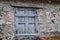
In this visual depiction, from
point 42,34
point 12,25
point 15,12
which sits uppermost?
point 15,12

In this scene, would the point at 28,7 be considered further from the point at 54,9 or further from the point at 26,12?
the point at 54,9

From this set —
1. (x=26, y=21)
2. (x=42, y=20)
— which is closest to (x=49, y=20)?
(x=42, y=20)

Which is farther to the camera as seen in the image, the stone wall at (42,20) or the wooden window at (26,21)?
the wooden window at (26,21)

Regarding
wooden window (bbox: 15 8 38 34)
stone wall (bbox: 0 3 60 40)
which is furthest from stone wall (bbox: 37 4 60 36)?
wooden window (bbox: 15 8 38 34)

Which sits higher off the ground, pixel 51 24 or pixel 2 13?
pixel 2 13

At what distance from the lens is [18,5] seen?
7.13 m

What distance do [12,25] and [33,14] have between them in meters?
1.06

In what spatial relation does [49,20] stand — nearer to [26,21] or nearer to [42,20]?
[42,20]

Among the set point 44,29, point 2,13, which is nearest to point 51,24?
point 44,29

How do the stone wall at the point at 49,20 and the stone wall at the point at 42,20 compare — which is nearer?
the stone wall at the point at 42,20

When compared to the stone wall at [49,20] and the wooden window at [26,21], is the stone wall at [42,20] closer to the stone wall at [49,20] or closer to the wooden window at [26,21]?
the stone wall at [49,20]

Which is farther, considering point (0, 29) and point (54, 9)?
point (54, 9)

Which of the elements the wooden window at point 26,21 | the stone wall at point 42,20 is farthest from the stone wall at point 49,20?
the wooden window at point 26,21

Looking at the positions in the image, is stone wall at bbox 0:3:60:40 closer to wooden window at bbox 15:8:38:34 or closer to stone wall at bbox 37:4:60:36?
stone wall at bbox 37:4:60:36
